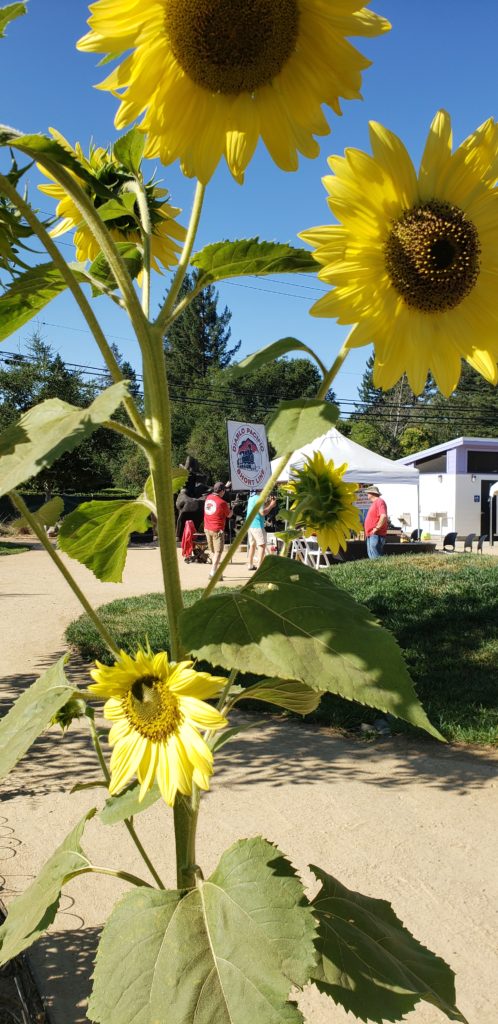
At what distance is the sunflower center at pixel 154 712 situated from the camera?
0.93 m

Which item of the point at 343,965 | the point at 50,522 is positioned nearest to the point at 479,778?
the point at 343,965

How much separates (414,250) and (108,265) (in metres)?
Answer: 0.49

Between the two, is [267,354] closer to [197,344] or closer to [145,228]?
[145,228]

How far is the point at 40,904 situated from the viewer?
1250 millimetres

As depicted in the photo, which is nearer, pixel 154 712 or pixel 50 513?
pixel 154 712

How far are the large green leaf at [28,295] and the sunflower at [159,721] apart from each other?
489 millimetres

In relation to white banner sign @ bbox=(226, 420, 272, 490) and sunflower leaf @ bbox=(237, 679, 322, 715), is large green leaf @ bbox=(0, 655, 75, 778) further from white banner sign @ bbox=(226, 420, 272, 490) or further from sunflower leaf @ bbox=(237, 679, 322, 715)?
white banner sign @ bbox=(226, 420, 272, 490)

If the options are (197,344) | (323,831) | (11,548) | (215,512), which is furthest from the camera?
(197,344)

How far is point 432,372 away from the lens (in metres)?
0.95

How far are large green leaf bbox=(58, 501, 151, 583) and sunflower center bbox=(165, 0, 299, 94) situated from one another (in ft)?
2.02

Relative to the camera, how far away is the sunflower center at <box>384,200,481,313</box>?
0.89 meters

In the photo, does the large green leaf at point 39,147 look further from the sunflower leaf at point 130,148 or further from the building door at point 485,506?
the building door at point 485,506

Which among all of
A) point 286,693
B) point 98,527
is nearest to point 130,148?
point 98,527

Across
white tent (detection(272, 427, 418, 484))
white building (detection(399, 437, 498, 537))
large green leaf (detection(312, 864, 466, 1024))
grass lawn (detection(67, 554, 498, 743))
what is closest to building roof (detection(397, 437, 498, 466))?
white building (detection(399, 437, 498, 537))
